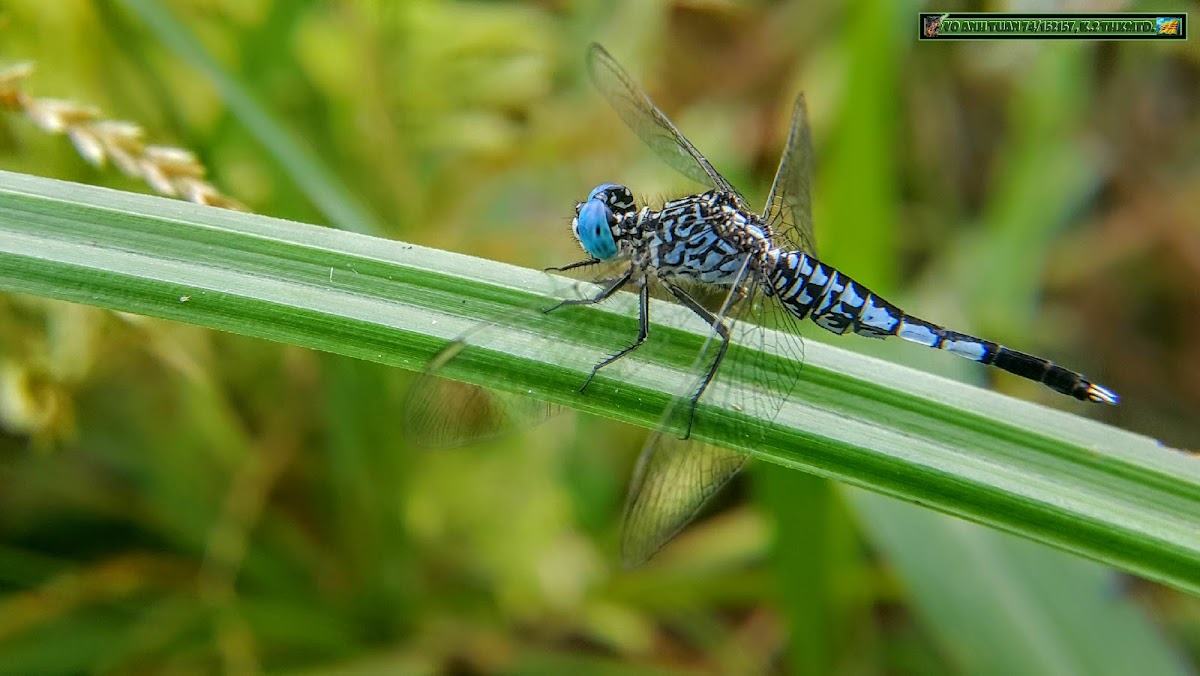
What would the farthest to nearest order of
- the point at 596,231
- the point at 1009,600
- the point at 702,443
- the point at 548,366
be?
the point at 1009,600 → the point at 596,231 → the point at 702,443 → the point at 548,366

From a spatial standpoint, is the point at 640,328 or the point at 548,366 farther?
the point at 640,328

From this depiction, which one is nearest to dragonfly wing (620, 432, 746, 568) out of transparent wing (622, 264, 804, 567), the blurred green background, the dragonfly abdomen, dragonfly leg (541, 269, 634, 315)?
transparent wing (622, 264, 804, 567)

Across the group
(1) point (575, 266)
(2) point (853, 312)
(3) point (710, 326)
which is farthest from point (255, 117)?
(2) point (853, 312)

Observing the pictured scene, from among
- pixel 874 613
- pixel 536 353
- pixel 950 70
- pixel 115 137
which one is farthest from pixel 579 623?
pixel 950 70

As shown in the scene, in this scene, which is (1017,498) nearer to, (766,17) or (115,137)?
(115,137)

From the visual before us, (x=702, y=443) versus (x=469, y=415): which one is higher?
(x=702, y=443)

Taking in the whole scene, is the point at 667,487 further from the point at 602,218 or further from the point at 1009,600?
the point at 1009,600
